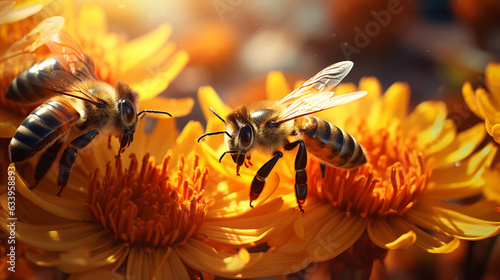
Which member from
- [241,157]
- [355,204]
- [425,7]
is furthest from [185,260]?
[425,7]

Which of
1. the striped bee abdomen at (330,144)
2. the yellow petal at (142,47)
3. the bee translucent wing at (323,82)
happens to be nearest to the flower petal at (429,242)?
the striped bee abdomen at (330,144)

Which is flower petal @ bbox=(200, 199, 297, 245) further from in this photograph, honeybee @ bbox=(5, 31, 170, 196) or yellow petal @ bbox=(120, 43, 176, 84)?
yellow petal @ bbox=(120, 43, 176, 84)

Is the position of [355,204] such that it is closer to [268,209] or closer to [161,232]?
[268,209]

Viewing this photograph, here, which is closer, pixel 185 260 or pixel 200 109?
pixel 185 260

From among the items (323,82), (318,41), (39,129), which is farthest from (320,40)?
(39,129)

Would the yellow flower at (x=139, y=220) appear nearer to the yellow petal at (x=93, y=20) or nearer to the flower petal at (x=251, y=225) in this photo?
the flower petal at (x=251, y=225)

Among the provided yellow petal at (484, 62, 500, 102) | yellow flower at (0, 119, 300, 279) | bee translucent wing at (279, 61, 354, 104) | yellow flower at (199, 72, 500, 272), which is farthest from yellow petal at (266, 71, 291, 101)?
yellow petal at (484, 62, 500, 102)
